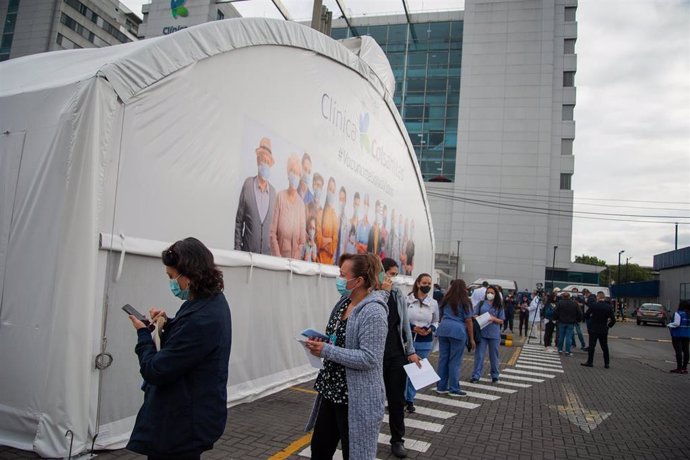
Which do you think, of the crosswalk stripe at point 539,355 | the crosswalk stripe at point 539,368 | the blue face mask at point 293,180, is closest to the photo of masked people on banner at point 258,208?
the blue face mask at point 293,180

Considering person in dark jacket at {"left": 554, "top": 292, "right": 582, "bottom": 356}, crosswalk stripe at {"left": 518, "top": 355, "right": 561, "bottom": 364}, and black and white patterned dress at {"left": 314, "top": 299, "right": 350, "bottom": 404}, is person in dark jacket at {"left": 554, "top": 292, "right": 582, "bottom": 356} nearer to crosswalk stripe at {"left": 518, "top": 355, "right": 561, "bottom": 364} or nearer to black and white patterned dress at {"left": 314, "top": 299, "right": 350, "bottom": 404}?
crosswalk stripe at {"left": 518, "top": 355, "right": 561, "bottom": 364}

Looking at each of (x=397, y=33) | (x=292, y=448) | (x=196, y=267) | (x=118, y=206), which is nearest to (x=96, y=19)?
(x=397, y=33)

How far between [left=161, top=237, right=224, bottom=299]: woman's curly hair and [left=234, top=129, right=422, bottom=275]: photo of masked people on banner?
13.9 ft

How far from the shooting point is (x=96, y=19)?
66.4 m

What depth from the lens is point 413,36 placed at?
57.6 m

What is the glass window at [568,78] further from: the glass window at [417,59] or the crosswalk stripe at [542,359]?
the crosswalk stripe at [542,359]

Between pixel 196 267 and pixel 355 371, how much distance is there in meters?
1.16

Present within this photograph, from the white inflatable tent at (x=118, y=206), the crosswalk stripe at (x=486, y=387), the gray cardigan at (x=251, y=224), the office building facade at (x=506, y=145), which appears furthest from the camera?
the office building facade at (x=506, y=145)

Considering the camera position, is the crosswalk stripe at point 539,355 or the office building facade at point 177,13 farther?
the office building facade at point 177,13

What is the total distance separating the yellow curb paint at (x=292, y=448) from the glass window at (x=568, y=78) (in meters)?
55.4

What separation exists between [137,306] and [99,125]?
1.84 meters

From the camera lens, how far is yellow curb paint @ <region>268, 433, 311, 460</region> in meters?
4.85

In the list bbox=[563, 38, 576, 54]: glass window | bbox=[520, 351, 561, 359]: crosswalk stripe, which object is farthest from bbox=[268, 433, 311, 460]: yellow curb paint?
bbox=[563, 38, 576, 54]: glass window

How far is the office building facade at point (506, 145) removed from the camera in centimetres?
5006
